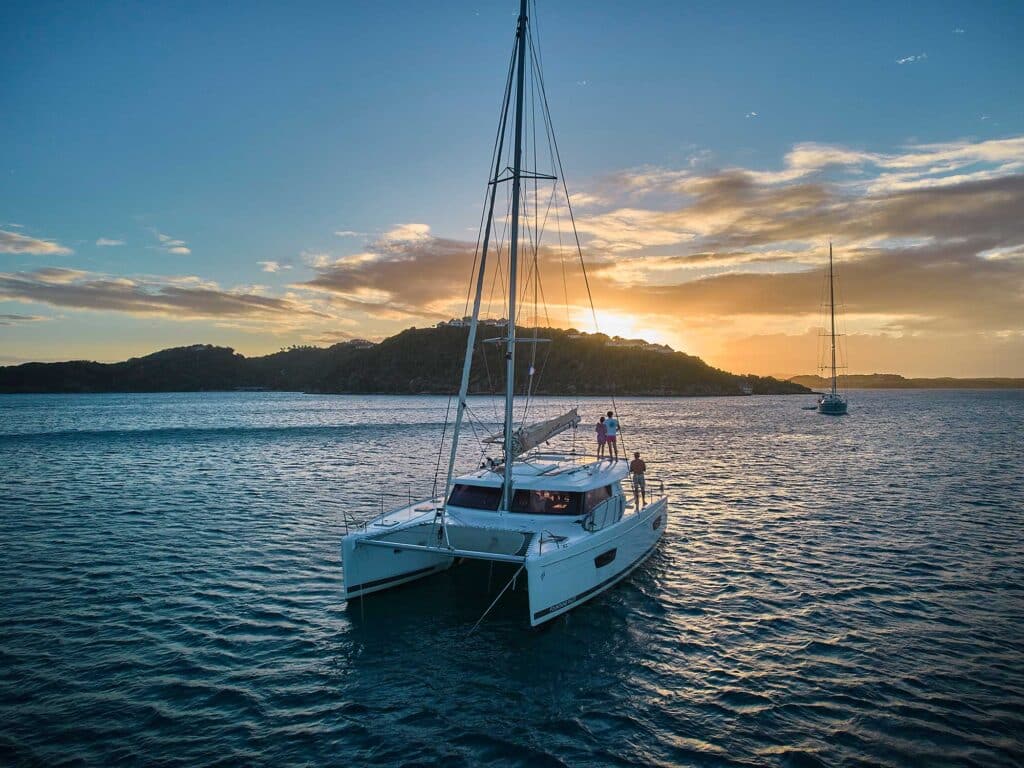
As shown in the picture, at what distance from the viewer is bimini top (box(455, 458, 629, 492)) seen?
15.1m

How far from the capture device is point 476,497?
1538 cm

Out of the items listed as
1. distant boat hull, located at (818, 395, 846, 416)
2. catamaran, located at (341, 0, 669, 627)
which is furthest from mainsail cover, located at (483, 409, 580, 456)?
distant boat hull, located at (818, 395, 846, 416)

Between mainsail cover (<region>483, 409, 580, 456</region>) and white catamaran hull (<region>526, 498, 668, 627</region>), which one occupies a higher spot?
mainsail cover (<region>483, 409, 580, 456</region>)

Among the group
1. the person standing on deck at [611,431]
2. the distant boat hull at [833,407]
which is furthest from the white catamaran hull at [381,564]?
the distant boat hull at [833,407]

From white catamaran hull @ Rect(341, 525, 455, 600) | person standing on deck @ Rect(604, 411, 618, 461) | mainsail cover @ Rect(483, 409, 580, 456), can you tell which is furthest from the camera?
person standing on deck @ Rect(604, 411, 618, 461)

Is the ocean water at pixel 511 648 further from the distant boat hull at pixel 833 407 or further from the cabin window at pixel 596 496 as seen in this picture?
the distant boat hull at pixel 833 407

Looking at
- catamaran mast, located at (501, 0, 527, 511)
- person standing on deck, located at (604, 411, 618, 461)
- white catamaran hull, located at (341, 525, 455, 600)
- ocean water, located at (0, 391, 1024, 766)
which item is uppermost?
catamaran mast, located at (501, 0, 527, 511)

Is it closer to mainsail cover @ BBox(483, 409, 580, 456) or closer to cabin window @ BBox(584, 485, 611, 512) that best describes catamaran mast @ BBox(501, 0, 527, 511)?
mainsail cover @ BBox(483, 409, 580, 456)

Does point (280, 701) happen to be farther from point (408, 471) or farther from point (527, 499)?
point (408, 471)

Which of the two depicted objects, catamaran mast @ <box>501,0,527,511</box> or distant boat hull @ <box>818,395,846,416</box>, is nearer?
catamaran mast @ <box>501,0,527,511</box>

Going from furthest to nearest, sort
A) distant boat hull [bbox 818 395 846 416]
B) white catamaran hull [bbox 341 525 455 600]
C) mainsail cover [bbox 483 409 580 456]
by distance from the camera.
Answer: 1. distant boat hull [bbox 818 395 846 416]
2. mainsail cover [bbox 483 409 580 456]
3. white catamaran hull [bbox 341 525 455 600]

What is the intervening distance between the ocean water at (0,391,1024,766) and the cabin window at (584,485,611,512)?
2.30 metres

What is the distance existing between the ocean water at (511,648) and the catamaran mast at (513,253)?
326cm

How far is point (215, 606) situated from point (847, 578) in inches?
654
